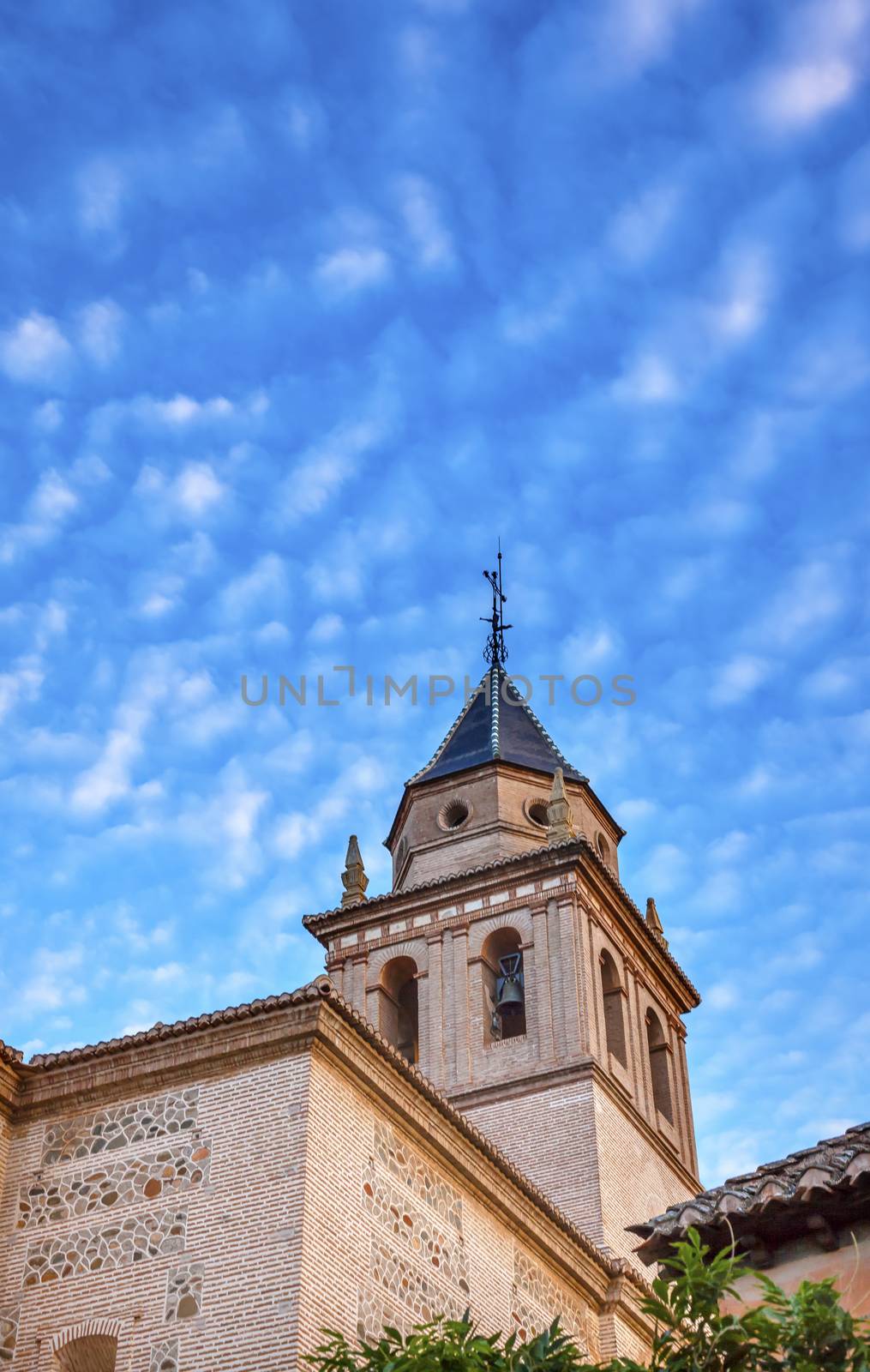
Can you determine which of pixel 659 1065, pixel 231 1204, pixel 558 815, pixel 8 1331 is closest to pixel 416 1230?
pixel 231 1204

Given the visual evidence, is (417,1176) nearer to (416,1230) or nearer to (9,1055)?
(416,1230)

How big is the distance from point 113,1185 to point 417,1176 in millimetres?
2619

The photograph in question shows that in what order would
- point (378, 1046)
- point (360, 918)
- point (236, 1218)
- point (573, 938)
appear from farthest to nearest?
1. point (360, 918)
2. point (573, 938)
3. point (378, 1046)
4. point (236, 1218)

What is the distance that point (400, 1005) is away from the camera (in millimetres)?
23781

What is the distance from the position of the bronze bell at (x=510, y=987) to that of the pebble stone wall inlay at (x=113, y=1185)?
32.1 ft

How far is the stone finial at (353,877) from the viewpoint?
966 inches

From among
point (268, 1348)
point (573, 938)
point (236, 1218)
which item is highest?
point (573, 938)

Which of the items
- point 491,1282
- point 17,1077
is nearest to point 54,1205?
point 17,1077

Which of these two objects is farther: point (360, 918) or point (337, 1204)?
point (360, 918)

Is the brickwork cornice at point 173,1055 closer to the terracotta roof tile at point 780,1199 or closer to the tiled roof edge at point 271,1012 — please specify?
the tiled roof edge at point 271,1012

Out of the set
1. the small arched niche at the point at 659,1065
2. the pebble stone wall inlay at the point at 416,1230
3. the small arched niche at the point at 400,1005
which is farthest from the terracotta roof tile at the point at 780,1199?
the small arched niche at the point at 659,1065

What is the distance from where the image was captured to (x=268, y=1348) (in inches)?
456

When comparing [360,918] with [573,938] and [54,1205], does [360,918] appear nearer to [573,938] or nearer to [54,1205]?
[573,938]

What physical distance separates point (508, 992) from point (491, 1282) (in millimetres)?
7670
